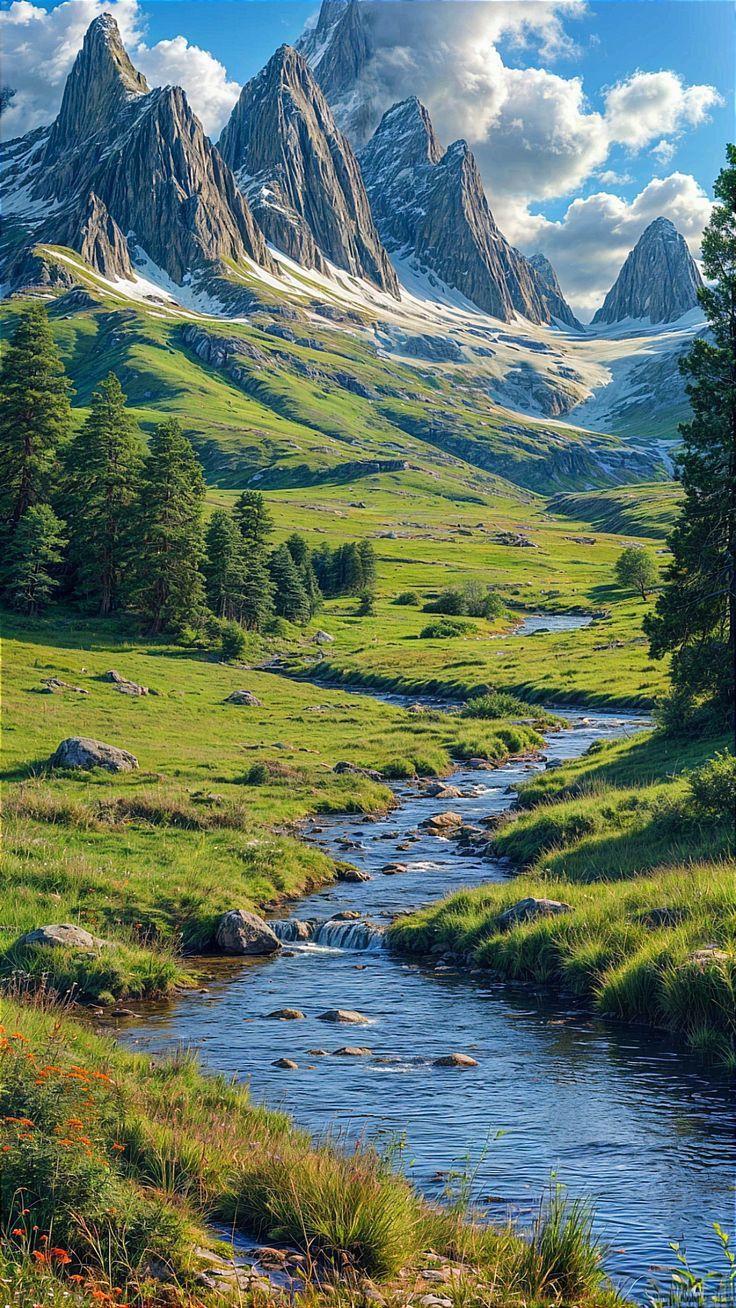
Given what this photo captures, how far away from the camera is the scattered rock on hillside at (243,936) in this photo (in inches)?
1024

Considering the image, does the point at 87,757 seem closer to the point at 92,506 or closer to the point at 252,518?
the point at 92,506

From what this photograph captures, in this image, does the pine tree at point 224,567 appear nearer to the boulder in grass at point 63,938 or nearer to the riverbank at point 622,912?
the riverbank at point 622,912

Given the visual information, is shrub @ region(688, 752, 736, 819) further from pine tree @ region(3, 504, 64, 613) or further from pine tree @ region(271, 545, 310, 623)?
pine tree @ region(271, 545, 310, 623)

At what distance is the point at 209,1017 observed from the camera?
2053 cm

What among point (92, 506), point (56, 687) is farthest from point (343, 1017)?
point (92, 506)

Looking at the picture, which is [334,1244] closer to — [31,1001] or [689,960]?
[31,1001]

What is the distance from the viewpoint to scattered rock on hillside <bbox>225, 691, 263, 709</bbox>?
68750mm

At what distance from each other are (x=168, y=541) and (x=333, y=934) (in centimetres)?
6730

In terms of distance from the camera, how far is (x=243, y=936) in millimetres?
26031

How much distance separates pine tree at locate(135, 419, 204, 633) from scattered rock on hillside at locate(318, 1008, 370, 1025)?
70891 millimetres

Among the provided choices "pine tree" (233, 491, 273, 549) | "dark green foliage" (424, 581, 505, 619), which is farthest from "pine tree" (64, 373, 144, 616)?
"dark green foliage" (424, 581, 505, 619)

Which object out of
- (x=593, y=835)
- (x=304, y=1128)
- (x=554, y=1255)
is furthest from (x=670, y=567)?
(x=554, y=1255)

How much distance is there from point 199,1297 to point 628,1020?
13124mm

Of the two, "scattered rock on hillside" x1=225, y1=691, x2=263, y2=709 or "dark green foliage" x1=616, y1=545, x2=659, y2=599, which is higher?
"dark green foliage" x1=616, y1=545, x2=659, y2=599
